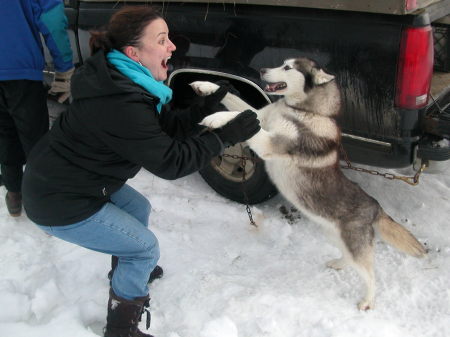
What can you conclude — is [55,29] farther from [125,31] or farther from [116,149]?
[116,149]

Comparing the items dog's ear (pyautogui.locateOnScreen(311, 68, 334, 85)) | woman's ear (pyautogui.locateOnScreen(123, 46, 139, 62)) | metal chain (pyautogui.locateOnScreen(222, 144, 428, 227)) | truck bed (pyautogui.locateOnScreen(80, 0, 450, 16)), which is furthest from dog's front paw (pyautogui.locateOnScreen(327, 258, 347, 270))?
woman's ear (pyautogui.locateOnScreen(123, 46, 139, 62))

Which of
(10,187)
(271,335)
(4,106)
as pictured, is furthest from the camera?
(10,187)

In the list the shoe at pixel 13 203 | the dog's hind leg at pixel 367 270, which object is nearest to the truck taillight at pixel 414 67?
the dog's hind leg at pixel 367 270

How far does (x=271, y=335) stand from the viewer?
2.52 m

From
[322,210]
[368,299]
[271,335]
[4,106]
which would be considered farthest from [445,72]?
[4,106]

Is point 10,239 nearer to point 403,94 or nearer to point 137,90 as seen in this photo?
point 137,90

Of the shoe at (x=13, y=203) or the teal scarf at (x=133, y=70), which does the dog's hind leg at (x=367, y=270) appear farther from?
the shoe at (x=13, y=203)

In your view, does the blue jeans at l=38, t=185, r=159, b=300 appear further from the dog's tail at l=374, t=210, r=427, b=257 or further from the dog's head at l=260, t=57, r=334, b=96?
the dog's tail at l=374, t=210, r=427, b=257

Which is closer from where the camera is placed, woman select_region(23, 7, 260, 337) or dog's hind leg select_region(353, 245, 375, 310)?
woman select_region(23, 7, 260, 337)

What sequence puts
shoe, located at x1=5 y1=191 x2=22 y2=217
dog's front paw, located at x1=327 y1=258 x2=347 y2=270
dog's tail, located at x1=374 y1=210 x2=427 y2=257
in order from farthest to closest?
shoe, located at x1=5 y1=191 x2=22 y2=217, dog's front paw, located at x1=327 y1=258 x2=347 y2=270, dog's tail, located at x1=374 y1=210 x2=427 y2=257

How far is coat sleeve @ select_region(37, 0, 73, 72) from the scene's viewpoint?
3.04 m

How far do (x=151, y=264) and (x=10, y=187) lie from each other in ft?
6.26

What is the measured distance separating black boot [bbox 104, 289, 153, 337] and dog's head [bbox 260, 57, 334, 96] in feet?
5.21

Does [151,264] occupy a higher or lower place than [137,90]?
lower
